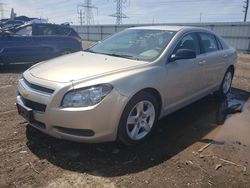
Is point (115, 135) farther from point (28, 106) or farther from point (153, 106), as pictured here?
point (28, 106)

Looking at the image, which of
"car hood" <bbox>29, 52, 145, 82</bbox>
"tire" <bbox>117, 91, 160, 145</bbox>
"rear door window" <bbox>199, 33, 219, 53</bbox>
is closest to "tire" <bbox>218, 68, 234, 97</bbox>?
"rear door window" <bbox>199, 33, 219, 53</bbox>

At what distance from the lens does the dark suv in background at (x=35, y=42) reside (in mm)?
9398

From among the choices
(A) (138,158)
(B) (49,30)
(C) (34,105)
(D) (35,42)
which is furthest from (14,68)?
(A) (138,158)

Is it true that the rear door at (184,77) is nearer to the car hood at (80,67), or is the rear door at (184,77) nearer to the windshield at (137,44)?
the windshield at (137,44)

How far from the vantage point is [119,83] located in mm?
3605

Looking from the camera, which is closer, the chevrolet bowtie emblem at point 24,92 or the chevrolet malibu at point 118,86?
the chevrolet malibu at point 118,86

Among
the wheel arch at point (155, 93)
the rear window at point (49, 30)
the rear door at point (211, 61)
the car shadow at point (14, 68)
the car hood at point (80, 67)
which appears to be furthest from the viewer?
the rear window at point (49, 30)

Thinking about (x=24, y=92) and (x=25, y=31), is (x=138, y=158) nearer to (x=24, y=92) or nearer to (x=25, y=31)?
(x=24, y=92)

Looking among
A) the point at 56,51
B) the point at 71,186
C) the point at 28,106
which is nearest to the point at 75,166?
the point at 71,186

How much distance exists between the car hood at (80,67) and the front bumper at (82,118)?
12.5 inches

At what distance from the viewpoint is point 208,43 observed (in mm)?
5891

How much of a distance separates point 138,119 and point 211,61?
2.42 metres

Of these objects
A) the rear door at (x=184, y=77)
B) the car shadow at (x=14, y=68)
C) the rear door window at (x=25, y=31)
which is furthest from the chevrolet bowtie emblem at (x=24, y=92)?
the rear door window at (x=25, y=31)

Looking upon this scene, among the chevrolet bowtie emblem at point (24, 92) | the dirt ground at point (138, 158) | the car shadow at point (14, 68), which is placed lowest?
the car shadow at point (14, 68)
